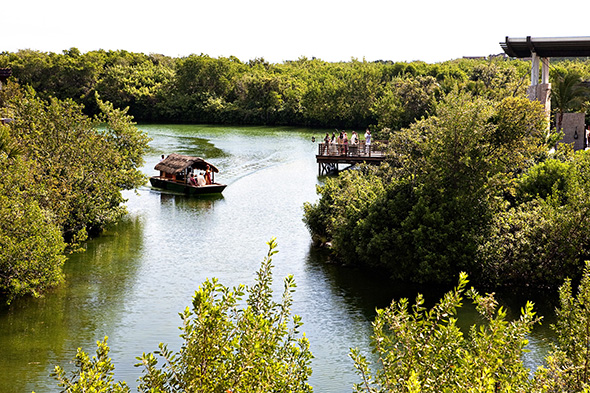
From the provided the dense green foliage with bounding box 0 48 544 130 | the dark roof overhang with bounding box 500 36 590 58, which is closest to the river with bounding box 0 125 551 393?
the dark roof overhang with bounding box 500 36 590 58

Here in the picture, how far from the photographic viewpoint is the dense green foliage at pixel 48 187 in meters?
18.6

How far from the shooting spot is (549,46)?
92.4ft

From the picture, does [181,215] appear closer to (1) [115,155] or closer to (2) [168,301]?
(1) [115,155]

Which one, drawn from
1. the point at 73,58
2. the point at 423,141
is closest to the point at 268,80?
the point at 73,58

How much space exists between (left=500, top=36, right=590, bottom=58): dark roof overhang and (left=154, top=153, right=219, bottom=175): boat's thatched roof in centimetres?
1628

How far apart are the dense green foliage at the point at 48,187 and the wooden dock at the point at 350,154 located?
43.1 feet

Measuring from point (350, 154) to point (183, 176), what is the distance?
996cm

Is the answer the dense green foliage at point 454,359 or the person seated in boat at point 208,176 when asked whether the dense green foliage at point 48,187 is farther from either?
the dense green foliage at point 454,359

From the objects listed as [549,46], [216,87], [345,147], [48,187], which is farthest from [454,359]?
[216,87]

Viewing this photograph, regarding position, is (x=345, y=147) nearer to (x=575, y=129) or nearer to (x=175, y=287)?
(x=575, y=129)

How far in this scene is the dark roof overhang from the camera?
2767 cm

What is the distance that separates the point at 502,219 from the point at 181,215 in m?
15.9

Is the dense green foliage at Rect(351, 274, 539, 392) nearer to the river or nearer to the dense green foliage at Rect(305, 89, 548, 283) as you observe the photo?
the river

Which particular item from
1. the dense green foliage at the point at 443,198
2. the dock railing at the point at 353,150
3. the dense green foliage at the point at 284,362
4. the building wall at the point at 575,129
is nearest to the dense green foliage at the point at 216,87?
the dock railing at the point at 353,150
